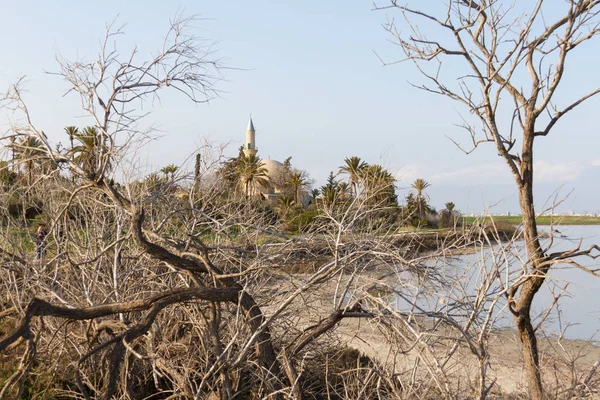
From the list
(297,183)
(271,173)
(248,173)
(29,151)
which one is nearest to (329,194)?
(248,173)

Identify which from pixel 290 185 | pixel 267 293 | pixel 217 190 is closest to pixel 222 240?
pixel 217 190

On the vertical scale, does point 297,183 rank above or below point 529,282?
above

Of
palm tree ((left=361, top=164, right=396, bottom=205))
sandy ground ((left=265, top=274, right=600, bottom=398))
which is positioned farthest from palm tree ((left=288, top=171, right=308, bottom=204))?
palm tree ((left=361, top=164, right=396, bottom=205))

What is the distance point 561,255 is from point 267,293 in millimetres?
3302

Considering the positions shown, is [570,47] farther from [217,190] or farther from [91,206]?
[91,206]

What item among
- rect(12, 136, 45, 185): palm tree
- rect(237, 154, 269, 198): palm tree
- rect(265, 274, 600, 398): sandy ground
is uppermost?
rect(237, 154, 269, 198): palm tree

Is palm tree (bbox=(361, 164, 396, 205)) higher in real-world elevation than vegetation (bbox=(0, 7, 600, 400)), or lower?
higher

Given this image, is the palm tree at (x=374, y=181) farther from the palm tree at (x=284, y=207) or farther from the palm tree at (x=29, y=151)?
the palm tree at (x=284, y=207)

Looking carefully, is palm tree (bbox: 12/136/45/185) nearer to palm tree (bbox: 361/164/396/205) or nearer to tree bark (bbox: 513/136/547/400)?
palm tree (bbox: 361/164/396/205)

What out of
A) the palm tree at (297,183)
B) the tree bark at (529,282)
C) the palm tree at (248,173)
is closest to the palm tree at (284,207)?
the palm tree at (248,173)

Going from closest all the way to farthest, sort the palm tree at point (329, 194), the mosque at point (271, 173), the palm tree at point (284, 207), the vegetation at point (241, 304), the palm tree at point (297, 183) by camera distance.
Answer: the vegetation at point (241, 304) → the palm tree at point (329, 194) → the palm tree at point (284, 207) → the palm tree at point (297, 183) → the mosque at point (271, 173)

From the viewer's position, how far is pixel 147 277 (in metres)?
6.48

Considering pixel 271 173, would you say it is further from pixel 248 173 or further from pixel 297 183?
pixel 248 173

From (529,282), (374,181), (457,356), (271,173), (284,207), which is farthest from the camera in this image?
(271,173)
